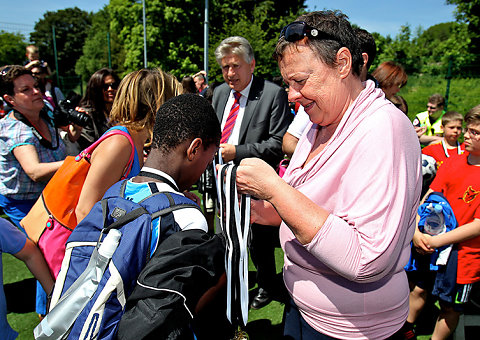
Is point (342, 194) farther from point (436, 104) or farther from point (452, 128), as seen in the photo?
point (436, 104)

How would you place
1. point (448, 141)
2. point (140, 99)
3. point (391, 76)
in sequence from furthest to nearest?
point (448, 141) < point (391, 76) < point (140, 99)

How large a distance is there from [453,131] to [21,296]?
16.9 feet

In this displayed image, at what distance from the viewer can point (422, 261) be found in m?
2.85

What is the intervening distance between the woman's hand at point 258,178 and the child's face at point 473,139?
199 centimetres

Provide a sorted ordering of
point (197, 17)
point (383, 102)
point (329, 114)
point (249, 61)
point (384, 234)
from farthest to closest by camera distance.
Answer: point (197, 17) → point (249, 61) → point (329, 114) → point (383, 102) → point (384, 234)

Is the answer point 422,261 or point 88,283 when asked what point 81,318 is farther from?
point 422,261

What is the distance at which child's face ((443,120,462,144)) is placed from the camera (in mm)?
3959

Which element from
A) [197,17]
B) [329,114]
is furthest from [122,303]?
[197,17]

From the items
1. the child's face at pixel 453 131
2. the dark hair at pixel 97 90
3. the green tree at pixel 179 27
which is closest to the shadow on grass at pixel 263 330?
the dark hair at pixel 97 90

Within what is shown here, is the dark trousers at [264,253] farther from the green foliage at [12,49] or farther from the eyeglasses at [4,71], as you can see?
the green foliage at [12,49]

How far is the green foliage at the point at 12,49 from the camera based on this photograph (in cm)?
4116

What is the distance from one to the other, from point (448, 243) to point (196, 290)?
2.07 meters

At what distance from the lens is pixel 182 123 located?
160 centimetres

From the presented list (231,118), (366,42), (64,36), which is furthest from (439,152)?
(64,36)
